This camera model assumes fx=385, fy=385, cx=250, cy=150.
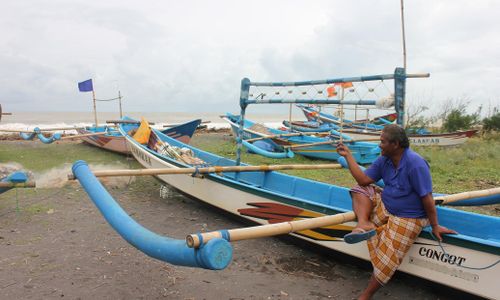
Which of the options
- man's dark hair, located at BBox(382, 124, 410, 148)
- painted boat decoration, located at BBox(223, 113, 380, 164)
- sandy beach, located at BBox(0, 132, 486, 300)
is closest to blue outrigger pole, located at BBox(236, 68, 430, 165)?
man's dark hair, located at BBox(382, 124, 410, 148)

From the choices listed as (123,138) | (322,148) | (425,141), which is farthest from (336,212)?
(425,141)

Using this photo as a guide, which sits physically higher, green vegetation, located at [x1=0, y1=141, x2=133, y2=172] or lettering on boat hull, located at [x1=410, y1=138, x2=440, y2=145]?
lettering on boat hull, located at [x1=410, y1=138, x2=440, y2=145]

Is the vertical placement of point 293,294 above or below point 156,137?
below

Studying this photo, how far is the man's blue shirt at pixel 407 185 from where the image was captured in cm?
281

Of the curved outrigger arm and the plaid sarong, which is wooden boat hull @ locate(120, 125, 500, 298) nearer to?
the plaid sarong

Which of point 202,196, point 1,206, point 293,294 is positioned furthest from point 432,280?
point 1,206

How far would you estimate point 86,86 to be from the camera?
12.0 m

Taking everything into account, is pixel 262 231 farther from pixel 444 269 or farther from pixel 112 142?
pixel 112 142

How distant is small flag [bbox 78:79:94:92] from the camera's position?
39.2 ft

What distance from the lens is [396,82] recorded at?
3.61 meters

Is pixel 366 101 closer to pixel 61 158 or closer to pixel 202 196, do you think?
pixel 202 196

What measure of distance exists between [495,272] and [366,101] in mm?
2062

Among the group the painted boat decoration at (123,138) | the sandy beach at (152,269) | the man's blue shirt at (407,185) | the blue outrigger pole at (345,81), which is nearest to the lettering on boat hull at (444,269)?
the sandy beach at (152,269)

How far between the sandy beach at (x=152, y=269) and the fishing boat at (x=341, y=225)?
7.8 inches
